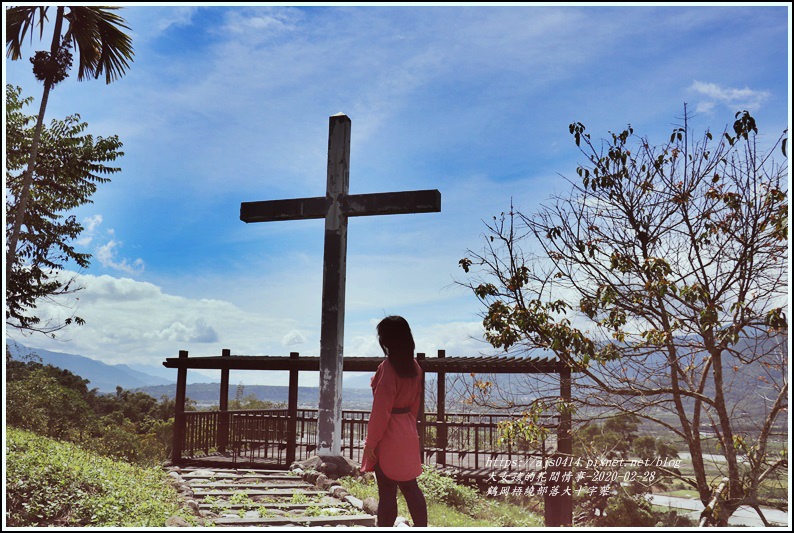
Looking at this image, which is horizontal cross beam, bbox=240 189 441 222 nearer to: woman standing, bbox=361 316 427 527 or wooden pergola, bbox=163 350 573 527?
wooden pergola, bbox=163 350 573 527

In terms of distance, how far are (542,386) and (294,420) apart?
664 cm

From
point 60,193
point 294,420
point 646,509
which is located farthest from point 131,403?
point 646,509

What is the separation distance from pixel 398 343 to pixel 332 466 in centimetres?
480

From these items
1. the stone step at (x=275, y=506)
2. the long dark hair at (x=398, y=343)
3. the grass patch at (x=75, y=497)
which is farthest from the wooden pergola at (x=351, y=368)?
the long dark hair at (x=398, y=343)

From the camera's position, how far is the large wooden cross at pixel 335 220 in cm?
915

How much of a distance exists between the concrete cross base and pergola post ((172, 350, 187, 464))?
435cm

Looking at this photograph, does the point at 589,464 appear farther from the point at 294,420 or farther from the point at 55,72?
the point at 55,72

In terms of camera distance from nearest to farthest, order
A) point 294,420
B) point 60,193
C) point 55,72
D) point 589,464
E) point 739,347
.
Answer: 1. point 739,347
2. point 589,464
3. point 55,72
4. point 294,420
5. point 60,193

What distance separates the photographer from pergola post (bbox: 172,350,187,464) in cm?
1211

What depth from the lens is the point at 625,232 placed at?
6.95 metres

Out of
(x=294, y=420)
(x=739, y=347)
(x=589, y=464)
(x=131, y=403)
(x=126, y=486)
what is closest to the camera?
(x=739, y=347)

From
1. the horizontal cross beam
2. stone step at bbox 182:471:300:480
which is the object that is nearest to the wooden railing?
stone step at bbox 182:471:300:480

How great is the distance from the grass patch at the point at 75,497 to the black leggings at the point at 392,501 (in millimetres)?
2368

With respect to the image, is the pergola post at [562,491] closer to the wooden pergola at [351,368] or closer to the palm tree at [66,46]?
the wooden pergola at [351,368]
